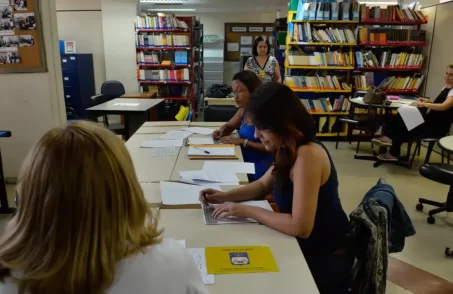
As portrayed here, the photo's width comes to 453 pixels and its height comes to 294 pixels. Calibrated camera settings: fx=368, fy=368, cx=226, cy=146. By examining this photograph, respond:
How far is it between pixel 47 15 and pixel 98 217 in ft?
11.9

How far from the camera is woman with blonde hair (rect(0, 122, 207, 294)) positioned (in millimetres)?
652

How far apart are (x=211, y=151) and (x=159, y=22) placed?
15.8 ft

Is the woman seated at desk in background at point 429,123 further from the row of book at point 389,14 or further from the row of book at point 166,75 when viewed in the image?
the row of book at point 166,75

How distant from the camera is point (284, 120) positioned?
136cm

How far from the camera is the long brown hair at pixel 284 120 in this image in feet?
4.44

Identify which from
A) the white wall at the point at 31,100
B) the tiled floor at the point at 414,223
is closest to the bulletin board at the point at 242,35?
the tiled floor at the point at 414,223

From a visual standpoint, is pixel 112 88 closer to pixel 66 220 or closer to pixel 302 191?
pixel 302 191

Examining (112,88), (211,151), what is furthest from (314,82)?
(211,151)

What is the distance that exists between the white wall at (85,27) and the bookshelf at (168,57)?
1350 millimetres

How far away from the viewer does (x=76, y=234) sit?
2.16ft

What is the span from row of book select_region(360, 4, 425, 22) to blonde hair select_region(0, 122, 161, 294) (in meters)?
5.73

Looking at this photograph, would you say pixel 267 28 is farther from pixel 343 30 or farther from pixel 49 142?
pixel 49 142

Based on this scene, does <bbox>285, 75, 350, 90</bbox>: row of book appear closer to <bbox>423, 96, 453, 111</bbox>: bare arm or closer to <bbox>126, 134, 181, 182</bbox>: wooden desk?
<bbox>423, 96, 453, 111</bbox>: bare arm

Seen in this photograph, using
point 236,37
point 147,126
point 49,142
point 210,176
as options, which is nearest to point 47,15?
point 147,126
